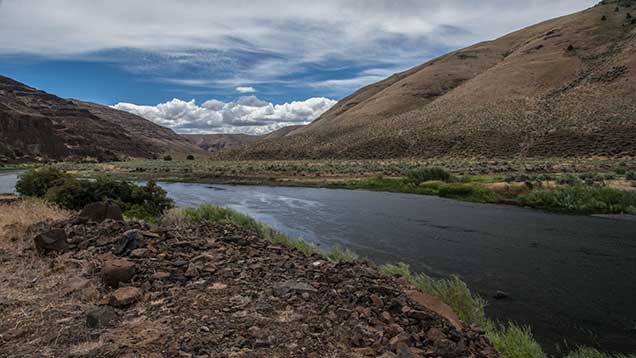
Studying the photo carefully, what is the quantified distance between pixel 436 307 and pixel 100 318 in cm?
405

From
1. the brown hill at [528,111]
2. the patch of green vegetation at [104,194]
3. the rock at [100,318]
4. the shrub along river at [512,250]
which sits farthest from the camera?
the brown hill at [528,111]

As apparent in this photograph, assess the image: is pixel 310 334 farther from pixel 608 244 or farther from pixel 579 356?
pixel 608 244

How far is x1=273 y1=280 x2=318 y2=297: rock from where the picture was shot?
5332 mm

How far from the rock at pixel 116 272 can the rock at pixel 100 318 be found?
3.45 ft

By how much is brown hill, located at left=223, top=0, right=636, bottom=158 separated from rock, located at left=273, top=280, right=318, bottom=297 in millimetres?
43826

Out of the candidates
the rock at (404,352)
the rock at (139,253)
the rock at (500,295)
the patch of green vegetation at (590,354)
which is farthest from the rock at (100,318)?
the rock at (500,295)

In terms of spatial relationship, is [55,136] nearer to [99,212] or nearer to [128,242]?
[99,212]

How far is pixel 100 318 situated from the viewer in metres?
4.23

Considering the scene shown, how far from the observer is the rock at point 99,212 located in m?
9.21

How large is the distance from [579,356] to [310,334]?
3671 mm

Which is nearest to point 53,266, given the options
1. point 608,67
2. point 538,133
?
point 538,133

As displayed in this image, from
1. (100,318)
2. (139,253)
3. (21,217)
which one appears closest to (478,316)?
(100,318)

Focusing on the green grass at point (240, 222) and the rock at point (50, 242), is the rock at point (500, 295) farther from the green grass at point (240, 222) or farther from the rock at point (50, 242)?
the rock at point (50, 242)

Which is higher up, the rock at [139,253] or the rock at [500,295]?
the rock at [139,253]
